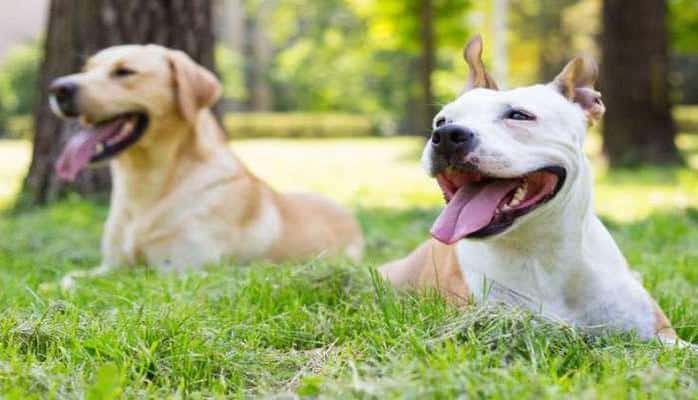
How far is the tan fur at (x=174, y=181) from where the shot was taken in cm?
521

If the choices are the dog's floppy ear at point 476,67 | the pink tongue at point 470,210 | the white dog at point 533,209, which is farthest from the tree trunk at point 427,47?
the pink tongue at point 470,210

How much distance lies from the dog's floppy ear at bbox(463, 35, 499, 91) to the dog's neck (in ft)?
7.02

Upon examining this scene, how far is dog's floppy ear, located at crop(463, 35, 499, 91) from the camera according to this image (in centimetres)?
370

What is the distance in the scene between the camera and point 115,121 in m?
5.31

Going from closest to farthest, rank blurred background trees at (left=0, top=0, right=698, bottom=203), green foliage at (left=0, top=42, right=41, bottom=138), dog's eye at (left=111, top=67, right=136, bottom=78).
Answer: dog's eye at (left=111, top=67, right=136, bottom=78) < blurred background trees at (left=0, top=0, right=698, bottom=203) < green foliage at (left=0, top=42, right=41, bottom=138)

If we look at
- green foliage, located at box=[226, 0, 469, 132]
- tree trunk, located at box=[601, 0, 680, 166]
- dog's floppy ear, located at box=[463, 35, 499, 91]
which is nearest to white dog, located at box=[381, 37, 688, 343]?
dog's floppy ear, located at box=[463, 35, 499, 91]

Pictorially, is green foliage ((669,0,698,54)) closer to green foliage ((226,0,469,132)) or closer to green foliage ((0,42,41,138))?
green foliage ((226,0,469,132))

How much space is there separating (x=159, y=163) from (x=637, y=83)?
8.94m

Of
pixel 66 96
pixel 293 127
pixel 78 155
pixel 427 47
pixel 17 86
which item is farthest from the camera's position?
pixel 293 127

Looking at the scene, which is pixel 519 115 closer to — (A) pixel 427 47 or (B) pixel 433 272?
(B) pixel 433 272

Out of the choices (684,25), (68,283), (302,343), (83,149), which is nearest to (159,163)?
(83,149)

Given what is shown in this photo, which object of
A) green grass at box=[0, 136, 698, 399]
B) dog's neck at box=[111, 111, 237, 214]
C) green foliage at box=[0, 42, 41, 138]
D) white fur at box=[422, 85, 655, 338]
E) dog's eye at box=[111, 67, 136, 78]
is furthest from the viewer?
green foliage at box=[0, 42, 41, 138]

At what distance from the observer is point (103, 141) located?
530 cm

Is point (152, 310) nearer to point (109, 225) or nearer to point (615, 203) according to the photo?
point (109, 225)
